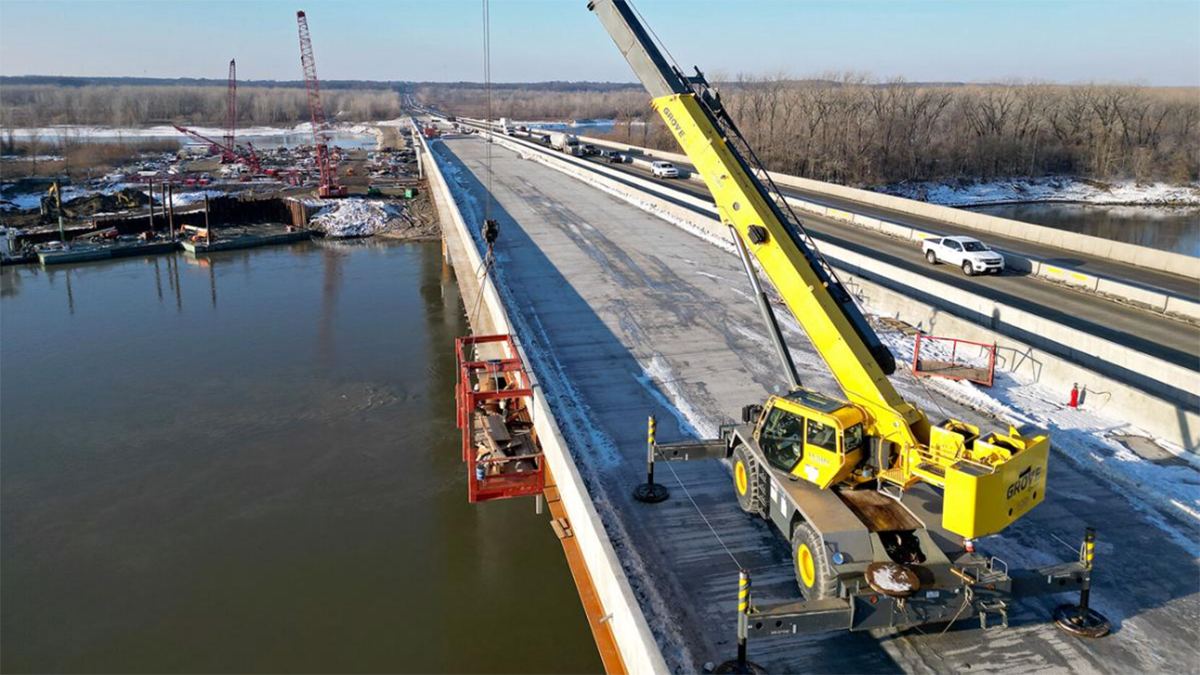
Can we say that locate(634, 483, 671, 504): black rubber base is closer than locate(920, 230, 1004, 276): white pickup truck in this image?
Yes

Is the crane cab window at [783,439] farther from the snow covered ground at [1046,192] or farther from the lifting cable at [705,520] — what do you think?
the snow covered ground at [1046,192]

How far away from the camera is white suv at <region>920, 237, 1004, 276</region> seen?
27.6 metres

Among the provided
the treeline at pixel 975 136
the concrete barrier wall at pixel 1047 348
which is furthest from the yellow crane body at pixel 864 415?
the treeline at pixel 975 136

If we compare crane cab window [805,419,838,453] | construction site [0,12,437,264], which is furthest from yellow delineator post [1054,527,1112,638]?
construction site [0,12,437,264]

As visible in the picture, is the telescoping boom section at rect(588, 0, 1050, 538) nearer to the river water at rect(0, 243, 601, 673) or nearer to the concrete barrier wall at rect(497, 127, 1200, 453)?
the river water at rect(0, 243, 601, 673)

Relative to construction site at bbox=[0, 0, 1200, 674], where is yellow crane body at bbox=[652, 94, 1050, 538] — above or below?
above

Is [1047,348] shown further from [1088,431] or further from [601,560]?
[601,560]

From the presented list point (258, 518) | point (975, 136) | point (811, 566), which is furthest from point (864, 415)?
point (975, 136)

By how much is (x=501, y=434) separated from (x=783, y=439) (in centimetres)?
698

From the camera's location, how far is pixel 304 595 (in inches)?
566

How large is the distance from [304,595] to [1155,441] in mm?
16221

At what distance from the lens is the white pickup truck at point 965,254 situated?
27641 millimetres

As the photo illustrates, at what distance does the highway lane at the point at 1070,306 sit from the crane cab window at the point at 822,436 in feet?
44.7

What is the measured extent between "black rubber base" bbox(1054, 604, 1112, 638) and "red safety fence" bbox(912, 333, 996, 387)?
8.80 metres
